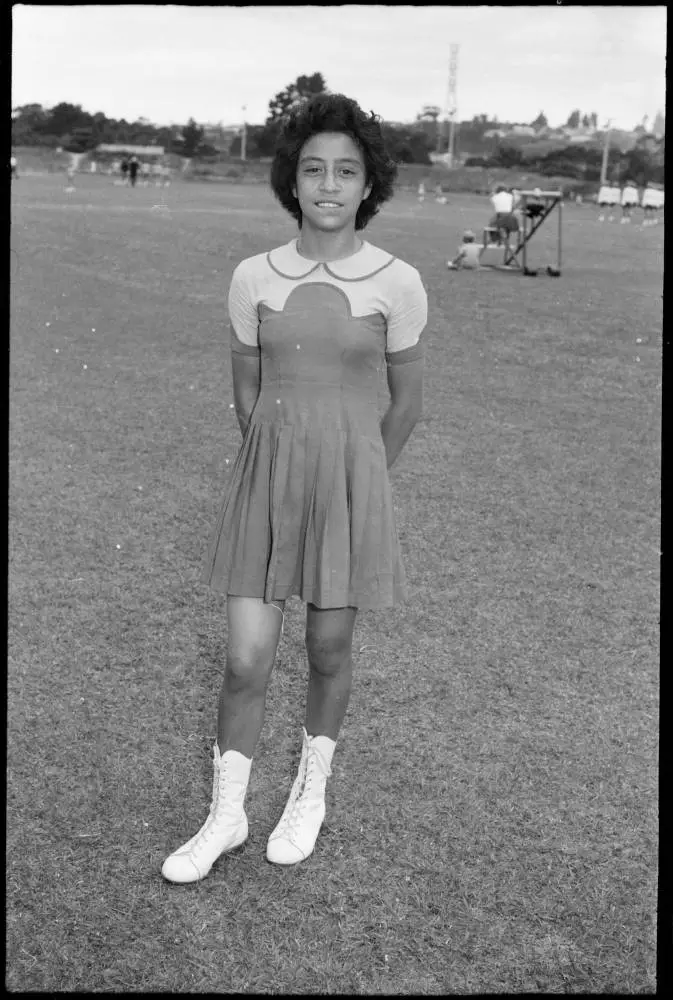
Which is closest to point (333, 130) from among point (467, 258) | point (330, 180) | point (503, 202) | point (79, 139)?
point (330, 180)

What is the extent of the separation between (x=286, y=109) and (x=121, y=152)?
217 ft

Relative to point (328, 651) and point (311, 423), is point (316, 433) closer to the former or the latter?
point (311, 423)

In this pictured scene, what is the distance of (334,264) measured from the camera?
3.01 m

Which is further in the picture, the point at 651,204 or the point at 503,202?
the point at 651,204

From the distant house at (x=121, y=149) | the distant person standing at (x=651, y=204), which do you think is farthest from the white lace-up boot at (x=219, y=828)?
the distant house at (x=121, y=149)

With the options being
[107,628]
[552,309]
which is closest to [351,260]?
[107,628]

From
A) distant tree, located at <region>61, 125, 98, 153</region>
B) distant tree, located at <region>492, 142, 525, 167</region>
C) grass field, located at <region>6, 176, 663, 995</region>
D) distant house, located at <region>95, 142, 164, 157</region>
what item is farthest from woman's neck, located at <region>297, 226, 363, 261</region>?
distant tree, located at <region>492, 142, 525, 167</region>

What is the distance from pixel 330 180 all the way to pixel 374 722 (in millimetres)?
1956

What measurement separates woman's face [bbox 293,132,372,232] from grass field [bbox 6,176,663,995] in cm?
172

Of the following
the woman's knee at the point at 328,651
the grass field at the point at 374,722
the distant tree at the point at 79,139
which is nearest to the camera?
the grass field at the point at 374,722

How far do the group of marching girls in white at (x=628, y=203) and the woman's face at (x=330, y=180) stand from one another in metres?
37.8

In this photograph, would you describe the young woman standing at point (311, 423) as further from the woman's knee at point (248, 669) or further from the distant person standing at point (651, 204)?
the distant person standing at point (651, 204)

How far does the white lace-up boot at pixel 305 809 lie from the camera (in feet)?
10.8

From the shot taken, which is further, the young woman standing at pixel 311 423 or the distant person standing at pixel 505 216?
the distant person standing at pixel 505 216
